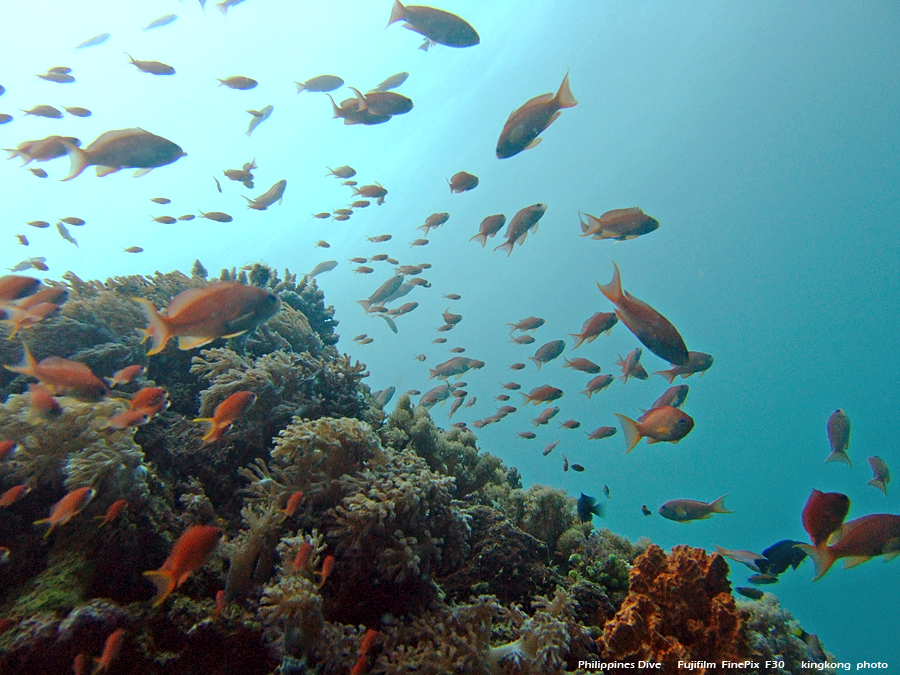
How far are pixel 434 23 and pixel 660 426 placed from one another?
4.20 metres

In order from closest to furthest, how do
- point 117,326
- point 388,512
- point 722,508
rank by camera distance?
point 388,512 < point 722,508 < point 117,326

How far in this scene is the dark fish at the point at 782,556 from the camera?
440 cm

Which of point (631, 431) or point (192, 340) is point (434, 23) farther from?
point (631, 431)

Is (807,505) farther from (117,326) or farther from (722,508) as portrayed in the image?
(117,326)

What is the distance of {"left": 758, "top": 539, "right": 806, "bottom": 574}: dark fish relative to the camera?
4398mm

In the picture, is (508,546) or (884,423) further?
(884,423)

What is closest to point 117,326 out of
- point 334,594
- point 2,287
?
point 2,287

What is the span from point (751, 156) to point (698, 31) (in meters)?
34.9

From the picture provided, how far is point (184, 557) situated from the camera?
7.68ft

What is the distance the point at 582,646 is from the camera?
297 centimetres

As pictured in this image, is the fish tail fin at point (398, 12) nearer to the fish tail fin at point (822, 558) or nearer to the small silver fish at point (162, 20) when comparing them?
the fish tail fin at point (822, 558)

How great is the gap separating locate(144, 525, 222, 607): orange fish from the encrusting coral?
6cm

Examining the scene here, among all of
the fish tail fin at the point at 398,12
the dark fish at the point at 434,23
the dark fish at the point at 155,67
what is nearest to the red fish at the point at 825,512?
the dark fish at the point at 434,23

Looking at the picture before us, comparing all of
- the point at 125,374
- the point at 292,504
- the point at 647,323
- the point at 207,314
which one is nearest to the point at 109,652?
the point at 292,504
